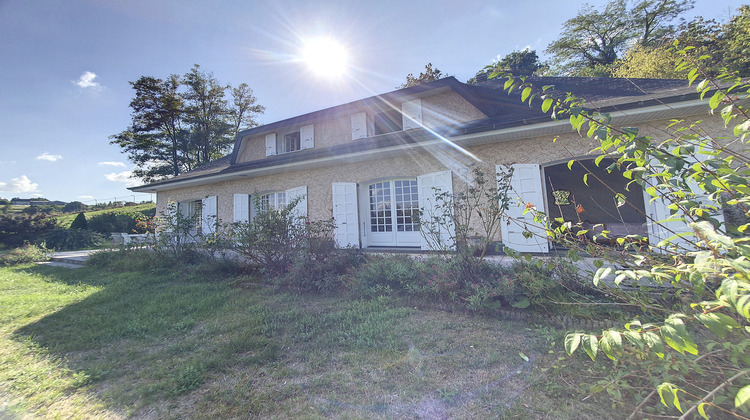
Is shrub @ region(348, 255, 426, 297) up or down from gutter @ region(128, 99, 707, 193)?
down

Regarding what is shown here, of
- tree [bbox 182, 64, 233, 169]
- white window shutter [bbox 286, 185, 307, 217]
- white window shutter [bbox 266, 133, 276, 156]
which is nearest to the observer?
white window shutter [bbox 286, 185, 307, 217]

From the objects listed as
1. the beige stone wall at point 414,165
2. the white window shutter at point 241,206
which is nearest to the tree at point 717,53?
the beige stone wall at point 414,165

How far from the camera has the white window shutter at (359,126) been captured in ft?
28.6

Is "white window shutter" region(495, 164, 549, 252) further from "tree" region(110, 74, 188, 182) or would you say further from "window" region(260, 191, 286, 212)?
"tree" region(110, 74, 188, 182)

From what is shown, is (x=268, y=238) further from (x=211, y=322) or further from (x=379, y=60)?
(x=379, y=60)

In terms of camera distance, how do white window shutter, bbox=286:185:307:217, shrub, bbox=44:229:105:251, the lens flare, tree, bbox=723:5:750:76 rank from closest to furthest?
1. the lens flare
2. white window shutter, bbox=286:185:307:217
3. tree, bbox=723:5:750:76
4. shrub, bbox=44:229:105:251

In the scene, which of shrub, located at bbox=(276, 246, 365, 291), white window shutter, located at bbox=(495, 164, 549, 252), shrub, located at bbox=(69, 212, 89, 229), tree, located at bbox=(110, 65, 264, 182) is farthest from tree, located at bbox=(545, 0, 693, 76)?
shrub, located at bbox=(69, 212, 89, 229)

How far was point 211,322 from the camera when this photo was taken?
139 inches

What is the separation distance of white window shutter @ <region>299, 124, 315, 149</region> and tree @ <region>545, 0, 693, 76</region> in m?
18.1

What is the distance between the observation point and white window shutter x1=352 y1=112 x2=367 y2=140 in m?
8.71

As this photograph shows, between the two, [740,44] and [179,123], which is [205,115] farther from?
[740,44]

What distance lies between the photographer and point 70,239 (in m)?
14.3

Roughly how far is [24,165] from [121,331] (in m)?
13.7

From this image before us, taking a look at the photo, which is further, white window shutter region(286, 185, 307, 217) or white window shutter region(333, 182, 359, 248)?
white window shutter region(286, 185, 307, 217)
